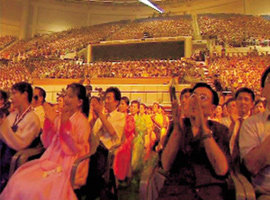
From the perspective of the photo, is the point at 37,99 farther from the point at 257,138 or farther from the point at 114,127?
the point at 257,138

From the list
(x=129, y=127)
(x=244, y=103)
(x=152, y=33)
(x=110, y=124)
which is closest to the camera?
(x=244, y=103)

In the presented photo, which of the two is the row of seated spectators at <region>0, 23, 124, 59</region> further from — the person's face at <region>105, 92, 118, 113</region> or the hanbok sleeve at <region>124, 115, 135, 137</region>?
the person's face at <region>105, 92, 118, 113</region>

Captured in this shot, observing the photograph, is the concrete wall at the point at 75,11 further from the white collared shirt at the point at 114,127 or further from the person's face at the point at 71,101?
the person's face at the point at 71,101

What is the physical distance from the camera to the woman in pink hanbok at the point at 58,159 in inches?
74.1

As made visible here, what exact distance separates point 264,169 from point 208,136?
1.21 ft

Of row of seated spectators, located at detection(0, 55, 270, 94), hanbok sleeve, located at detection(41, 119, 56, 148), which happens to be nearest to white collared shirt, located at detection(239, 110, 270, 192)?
hanbok sleeve, located at detection(41, 119, 56, 148)

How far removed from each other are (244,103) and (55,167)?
1.64 meters

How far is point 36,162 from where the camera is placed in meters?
2.12

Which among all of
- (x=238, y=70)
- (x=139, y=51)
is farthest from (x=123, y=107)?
(x=139, y=51)

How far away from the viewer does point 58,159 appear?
2100 mm

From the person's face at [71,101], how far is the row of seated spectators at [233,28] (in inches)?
556

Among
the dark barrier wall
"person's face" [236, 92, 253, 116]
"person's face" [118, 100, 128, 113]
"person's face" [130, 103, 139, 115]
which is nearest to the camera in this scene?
"person's face" [236, 92, 253, 116]

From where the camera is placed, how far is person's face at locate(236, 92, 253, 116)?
250 centimetres

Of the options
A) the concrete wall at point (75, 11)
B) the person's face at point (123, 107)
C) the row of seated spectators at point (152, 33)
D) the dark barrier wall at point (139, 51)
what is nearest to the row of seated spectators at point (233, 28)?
the row of seated spectators at point (152, 33)
